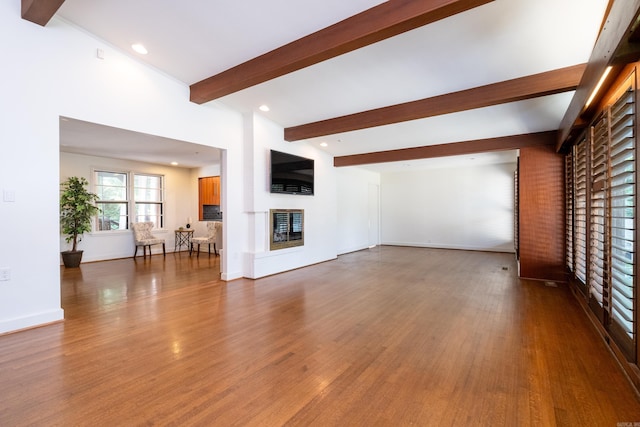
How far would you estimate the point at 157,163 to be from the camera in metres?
7.84

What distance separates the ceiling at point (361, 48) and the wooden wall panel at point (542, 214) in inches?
27.3

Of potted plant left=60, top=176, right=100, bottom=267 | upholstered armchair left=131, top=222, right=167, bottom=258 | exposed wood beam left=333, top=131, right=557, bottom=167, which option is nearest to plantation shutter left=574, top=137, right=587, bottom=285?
exposed wood beam left=333, top=131, right=557, bottom=167

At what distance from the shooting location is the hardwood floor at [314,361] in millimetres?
1697

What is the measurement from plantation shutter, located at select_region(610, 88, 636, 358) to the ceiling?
2.98 ft

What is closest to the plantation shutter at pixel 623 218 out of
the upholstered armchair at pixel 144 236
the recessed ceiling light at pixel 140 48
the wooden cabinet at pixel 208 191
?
the recessed ceiling light at pixel 140 48

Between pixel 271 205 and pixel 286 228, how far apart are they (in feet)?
1.93

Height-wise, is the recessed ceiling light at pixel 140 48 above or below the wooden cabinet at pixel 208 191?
above

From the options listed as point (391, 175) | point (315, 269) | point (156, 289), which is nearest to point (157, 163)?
point (156, 289)

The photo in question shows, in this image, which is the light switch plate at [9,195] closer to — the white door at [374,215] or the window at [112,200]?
the window at [112,200]

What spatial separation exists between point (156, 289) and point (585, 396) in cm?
487

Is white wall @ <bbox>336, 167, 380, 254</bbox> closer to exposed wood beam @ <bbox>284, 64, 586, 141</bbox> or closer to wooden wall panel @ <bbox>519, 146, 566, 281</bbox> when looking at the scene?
exposed wood beam @ <bbox>284, 64, 586, 141</bbox>

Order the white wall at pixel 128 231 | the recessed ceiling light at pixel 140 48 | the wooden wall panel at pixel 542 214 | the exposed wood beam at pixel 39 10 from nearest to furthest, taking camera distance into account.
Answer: the exposed wood beam at pixel 39 10 → the recessed ceiling light at pixel 140 48 → the wooden wall panel at pixel 542 214 → the white wall at pixel 128 231

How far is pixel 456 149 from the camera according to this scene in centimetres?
611

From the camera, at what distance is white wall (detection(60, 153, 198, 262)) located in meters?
6.54
